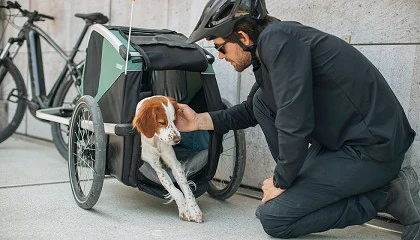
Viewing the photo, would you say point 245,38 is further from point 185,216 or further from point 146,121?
point 185,216

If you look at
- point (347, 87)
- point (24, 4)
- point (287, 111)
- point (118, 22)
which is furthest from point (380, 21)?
point (24, 4)

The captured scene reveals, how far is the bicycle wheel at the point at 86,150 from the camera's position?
95.1 inches

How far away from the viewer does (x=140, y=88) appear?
2518 mm

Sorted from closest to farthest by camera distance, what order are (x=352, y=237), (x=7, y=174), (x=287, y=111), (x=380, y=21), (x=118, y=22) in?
1. (x=287, y=111)
2. (x=352, y=237)
3. (x=380, y=21)
4. (x=7, y=174)
5. (x=118, y=22)

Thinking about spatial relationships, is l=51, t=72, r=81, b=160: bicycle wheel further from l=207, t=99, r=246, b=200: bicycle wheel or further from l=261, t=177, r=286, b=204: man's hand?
l=261, t=177, r=286, b=204: man's hand

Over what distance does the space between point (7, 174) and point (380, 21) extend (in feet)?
9.41

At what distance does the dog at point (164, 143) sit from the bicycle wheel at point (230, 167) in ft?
1.27

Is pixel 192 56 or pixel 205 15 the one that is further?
pixel 192 56

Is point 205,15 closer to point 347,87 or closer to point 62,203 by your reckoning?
point 347,87

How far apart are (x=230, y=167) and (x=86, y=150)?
3.66ft

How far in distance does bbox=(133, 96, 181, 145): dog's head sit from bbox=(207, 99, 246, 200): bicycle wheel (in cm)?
50

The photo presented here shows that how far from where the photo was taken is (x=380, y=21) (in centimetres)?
259

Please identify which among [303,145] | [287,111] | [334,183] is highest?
[287,111]

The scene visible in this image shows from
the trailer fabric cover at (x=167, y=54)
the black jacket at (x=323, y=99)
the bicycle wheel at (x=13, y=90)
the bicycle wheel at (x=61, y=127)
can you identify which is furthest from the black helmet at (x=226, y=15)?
the bicycle wheel at (x=13, y=90)
